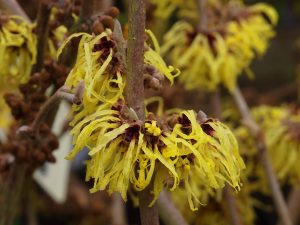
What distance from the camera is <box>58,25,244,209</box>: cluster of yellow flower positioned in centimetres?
67

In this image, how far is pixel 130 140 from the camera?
2.22 ft

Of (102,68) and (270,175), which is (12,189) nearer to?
(102,68)

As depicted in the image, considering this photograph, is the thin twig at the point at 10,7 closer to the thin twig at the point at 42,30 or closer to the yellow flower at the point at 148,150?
the thin twig at the point at 42,30

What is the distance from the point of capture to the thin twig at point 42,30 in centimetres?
87

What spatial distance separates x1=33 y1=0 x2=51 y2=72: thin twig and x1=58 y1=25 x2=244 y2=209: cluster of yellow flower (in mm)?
154

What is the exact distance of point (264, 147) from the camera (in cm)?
122

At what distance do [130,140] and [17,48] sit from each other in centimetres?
30

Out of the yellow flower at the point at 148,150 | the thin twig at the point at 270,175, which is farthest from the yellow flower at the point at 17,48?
the thin twig at the point at 270,175

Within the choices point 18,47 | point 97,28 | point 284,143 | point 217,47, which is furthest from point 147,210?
point 284,143

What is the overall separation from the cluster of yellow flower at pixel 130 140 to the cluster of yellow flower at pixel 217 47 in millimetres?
479

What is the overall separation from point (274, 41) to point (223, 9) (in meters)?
1.27

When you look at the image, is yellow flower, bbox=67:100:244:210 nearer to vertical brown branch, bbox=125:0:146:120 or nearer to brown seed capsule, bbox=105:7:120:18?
vertical brown branch, bbox=125:0:146:120

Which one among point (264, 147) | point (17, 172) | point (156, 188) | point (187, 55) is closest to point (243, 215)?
point (264, 147)

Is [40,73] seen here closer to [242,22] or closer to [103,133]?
[103,133]
